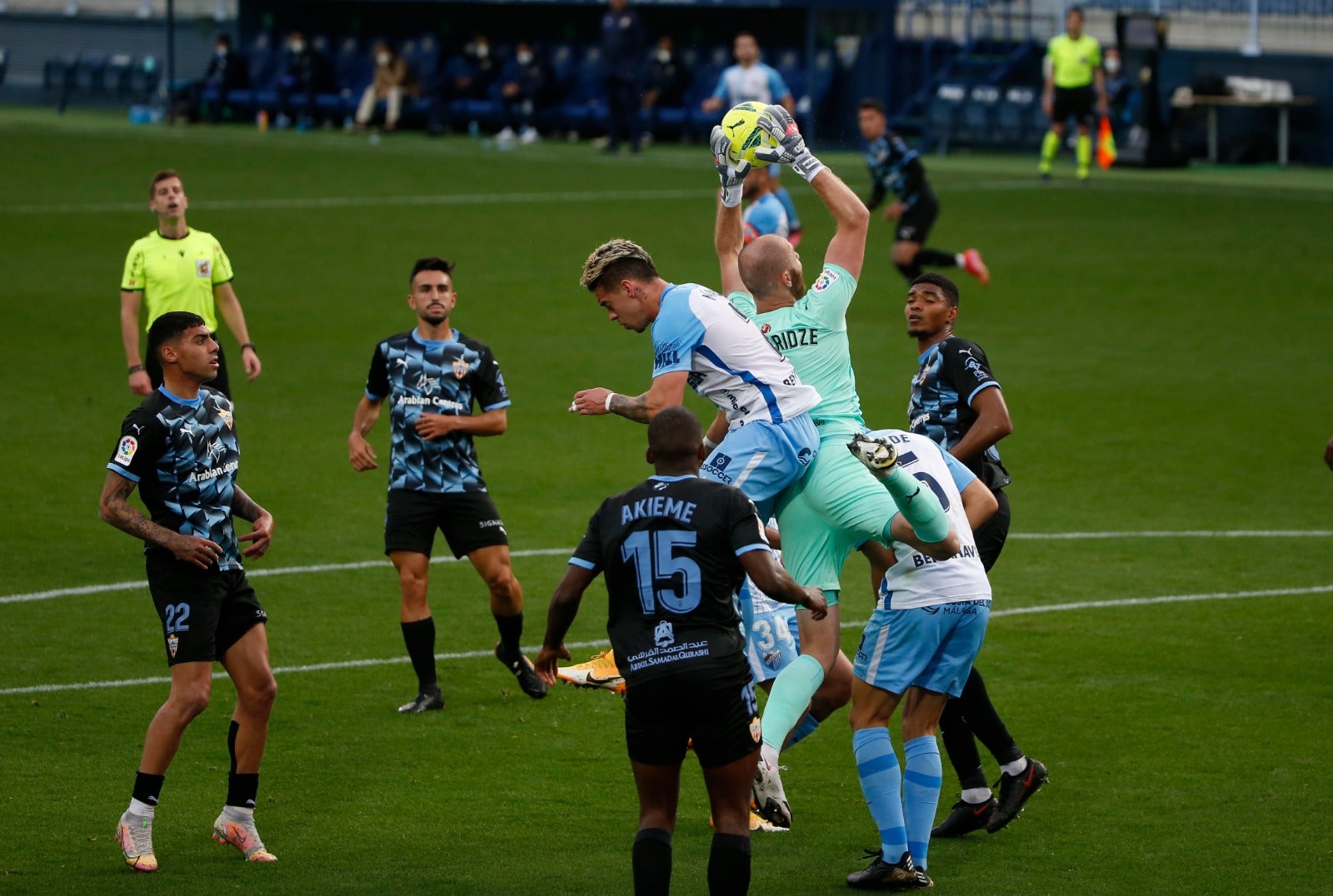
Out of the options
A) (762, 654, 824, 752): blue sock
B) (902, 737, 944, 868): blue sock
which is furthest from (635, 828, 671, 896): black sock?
(902, 737, 944, 868): blue sock

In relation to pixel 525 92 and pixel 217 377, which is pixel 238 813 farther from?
pixel 525 92

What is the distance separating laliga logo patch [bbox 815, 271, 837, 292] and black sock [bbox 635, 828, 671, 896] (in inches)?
114

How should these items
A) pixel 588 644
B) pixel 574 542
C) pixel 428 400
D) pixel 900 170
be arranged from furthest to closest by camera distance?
pixel 900 170 → pixel 574 542 → pixel 588 644 → pixel 428 400

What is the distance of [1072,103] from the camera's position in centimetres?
3111

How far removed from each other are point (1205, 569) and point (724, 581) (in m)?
7.01

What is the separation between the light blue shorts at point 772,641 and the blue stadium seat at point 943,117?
30.3 metres

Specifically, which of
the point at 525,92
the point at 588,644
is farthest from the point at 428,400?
the point at 525,92

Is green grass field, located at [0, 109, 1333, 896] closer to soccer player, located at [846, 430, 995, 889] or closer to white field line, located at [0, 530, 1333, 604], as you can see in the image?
white field line, located at [0, 530, 1333, 604]

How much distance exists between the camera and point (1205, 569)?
1219 cm

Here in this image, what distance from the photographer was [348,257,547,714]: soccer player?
949 centimetres

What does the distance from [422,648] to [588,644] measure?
4.55ft

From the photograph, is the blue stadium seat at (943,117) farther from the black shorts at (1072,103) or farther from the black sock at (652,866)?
the black sock at (652,866)

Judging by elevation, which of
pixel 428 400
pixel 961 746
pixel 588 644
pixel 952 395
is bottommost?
pixel 588 644

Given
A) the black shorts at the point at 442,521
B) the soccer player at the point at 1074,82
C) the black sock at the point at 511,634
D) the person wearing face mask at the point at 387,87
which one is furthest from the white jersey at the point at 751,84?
the black sock at the point at 511,634
